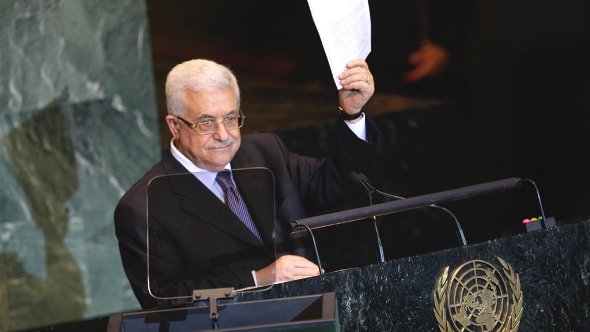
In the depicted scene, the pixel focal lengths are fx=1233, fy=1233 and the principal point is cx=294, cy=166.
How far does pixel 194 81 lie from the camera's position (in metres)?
3.67

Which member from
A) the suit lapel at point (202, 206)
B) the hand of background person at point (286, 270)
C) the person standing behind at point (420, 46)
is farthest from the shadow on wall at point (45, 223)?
the hand of background person at point (286, 270)

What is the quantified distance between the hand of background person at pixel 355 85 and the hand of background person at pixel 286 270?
0.66m

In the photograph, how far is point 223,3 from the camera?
5.55m

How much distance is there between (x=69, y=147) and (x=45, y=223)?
0.35 m

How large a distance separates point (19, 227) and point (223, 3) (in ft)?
4.40

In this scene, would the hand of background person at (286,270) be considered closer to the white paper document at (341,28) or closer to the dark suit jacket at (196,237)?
the dark suit jacket at (196,237)

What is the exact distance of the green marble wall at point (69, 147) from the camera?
17.3 feet

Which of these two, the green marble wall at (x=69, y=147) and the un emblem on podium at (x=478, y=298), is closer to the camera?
the un emblem on podium at (x=478, y=298)

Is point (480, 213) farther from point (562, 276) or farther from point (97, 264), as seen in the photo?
point (562, 276)

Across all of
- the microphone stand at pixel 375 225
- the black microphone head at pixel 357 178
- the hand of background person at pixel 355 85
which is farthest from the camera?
the hand of background person at pixel 355 85

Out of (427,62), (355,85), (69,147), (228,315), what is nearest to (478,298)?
(228,315)

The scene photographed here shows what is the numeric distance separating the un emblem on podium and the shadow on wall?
8.97 feet

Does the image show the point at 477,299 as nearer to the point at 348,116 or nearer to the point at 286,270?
the point at 286,270

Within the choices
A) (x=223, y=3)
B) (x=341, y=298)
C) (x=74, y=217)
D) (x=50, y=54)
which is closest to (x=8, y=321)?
(x=74, y=217)
